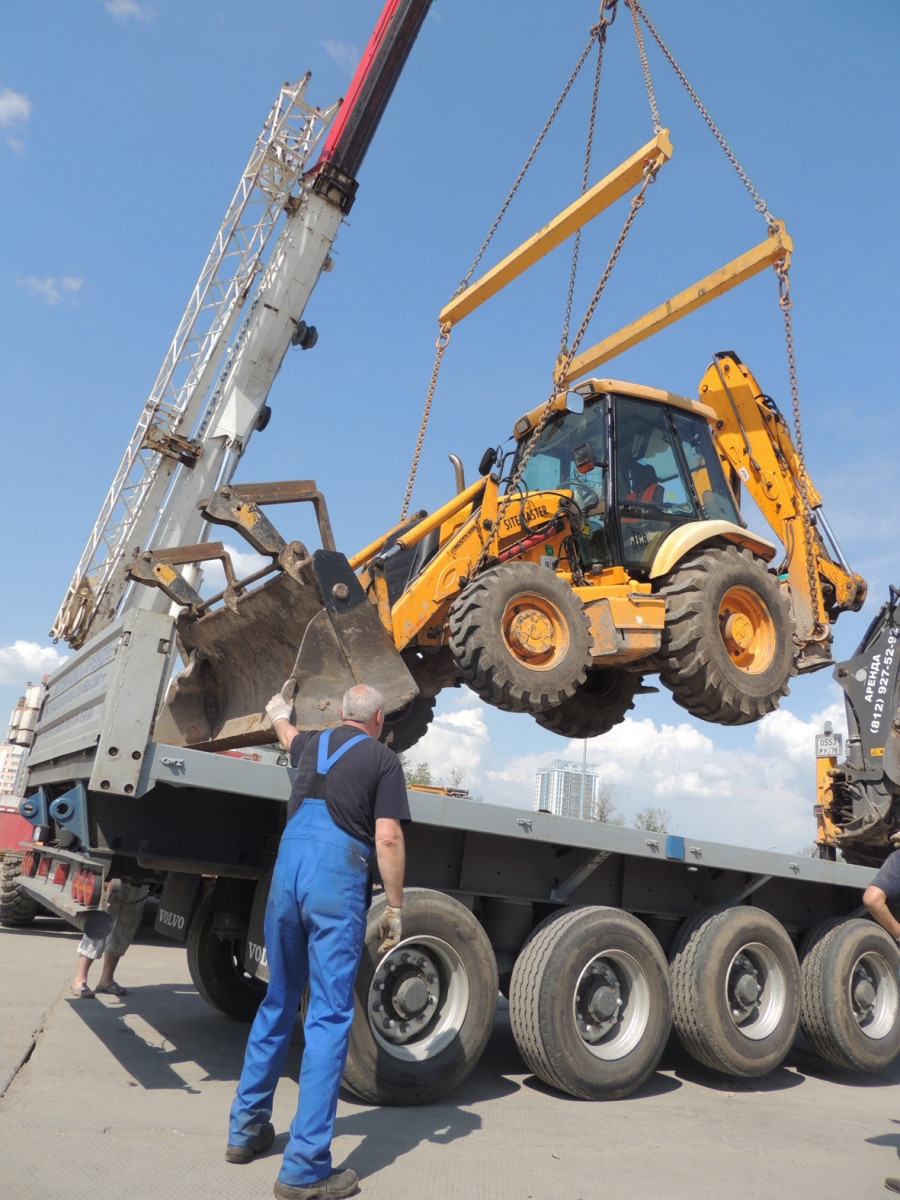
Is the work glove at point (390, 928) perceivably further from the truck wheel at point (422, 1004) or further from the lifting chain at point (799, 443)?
the lifting chain at point (799, 443)

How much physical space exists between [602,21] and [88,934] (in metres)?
8.34

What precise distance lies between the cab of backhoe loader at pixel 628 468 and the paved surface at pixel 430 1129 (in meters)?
3.71

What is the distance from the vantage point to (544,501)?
720cm

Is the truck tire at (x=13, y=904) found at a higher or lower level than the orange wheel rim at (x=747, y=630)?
lower

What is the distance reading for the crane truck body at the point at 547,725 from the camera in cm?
425

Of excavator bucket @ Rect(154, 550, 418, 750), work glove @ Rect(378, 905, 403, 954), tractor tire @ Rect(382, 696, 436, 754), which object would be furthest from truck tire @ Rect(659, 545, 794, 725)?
work glove @ Rect(378, 905, 403, 954)

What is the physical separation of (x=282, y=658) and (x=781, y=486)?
5348 millimetres

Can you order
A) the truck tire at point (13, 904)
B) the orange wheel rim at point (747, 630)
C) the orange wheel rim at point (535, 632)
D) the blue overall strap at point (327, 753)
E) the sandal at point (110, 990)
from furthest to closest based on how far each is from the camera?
the truck tire at point (13, 904) → the orange wheel rim at point (747, 630) → the sandal at point (110, 990) → the orange wheel rim at point (535, 632) → the blue overall strap at point (327, 753)

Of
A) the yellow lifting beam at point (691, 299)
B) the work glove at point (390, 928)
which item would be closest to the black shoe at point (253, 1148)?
the work glove at point (390, 928)

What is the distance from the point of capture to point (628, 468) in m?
7.28

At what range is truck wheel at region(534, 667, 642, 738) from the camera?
26.8 feet

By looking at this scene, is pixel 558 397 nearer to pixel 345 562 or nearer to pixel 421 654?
pixel 421 654

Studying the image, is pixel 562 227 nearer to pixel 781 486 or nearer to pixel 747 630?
pixel 781 486

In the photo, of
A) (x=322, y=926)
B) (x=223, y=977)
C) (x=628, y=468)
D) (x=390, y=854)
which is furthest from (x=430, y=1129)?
(x=628, y=468)
